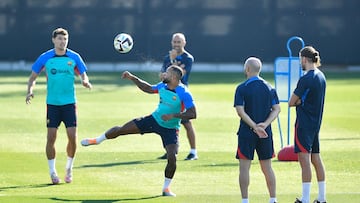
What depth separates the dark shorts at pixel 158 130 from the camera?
13.3 meters

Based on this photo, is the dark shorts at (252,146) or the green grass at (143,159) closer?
the dark shorts at (252,146)

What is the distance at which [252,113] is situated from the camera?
1180 cm

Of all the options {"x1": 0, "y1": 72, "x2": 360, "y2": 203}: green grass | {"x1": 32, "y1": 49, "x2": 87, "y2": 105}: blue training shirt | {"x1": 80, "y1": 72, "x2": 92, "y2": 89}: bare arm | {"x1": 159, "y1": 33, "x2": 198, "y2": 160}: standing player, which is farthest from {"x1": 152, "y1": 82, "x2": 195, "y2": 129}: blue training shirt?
{"x1": 159, "y1": 33, "x2": 198, "y2": 160}: standing player

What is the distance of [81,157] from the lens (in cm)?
1731

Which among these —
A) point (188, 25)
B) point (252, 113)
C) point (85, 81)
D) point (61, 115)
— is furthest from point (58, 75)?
point (188, 25)

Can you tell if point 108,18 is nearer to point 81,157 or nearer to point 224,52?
point 224,52

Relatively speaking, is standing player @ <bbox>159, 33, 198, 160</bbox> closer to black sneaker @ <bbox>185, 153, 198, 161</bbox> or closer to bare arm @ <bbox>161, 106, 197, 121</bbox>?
black sneaker @ <bbox>185, 153, 198, 161</bbox>

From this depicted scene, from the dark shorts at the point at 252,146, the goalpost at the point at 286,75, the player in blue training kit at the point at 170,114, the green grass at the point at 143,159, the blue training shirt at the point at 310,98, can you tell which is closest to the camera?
the dark shorts at the point at 252,146

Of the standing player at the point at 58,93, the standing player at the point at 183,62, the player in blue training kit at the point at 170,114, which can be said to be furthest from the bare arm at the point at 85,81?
the standing player at the point at 183,62

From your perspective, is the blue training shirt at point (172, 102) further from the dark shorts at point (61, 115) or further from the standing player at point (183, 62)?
the standing player at point (183, 62)

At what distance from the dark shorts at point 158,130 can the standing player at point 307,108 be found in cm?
178

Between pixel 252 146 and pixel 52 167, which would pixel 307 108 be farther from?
pixel 52 167

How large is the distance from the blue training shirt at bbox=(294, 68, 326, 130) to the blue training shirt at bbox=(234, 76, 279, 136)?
0.58 m

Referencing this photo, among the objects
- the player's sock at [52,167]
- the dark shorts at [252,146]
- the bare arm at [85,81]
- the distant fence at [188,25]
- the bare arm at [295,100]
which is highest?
the distant fence at [188,25]
